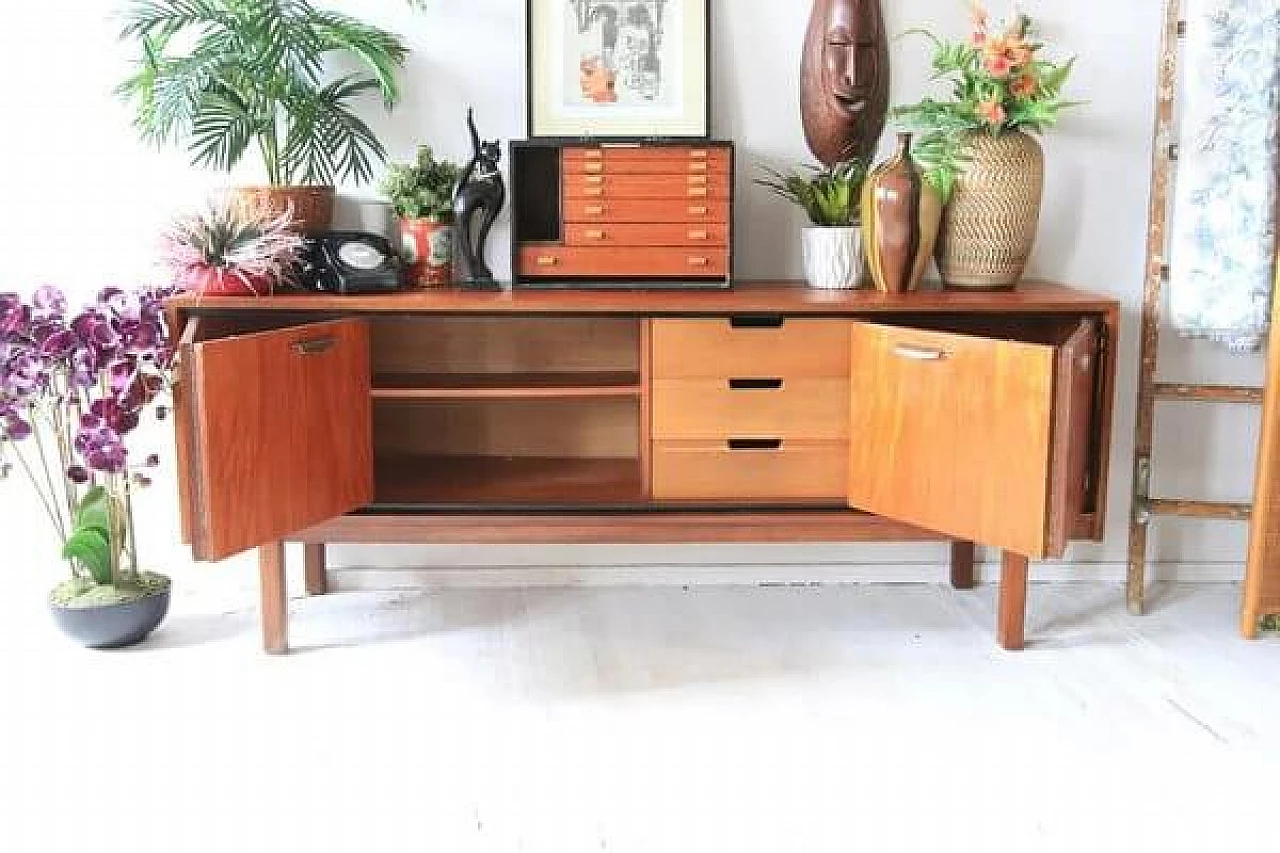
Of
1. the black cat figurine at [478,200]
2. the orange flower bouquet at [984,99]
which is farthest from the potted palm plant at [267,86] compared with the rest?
the orange flower bouquet at [984,99]

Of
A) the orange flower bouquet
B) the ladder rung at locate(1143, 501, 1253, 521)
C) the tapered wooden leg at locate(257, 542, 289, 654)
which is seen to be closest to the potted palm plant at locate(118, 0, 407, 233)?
the tapered wooden leg at locate(257, 542, 289, 654)

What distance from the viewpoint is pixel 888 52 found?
3.11 metres

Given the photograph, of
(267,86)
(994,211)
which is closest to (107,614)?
(267,86)

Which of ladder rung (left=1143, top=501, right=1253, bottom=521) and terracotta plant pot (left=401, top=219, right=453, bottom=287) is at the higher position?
terracotta plant pot (left=401, top=219, right=453, bottom=287)

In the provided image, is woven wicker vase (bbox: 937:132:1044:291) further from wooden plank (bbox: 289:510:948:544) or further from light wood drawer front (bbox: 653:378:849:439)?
wooden plank (bbox: 289:510:948:544)

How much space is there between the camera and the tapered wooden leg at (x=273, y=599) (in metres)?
2.76

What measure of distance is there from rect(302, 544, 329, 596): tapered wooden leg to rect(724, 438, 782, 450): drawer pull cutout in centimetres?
100

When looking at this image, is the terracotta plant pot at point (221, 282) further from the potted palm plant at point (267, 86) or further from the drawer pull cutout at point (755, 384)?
the drawer pull cutout at point (755, 384)

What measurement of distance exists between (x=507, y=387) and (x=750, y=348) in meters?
0.51

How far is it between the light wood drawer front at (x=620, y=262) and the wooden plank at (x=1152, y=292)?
96 centimetres

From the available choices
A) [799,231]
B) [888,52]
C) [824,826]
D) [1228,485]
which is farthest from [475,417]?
[1228,485]

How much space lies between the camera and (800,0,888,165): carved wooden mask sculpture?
3.00m

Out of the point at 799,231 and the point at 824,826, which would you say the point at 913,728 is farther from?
the point at 799,231

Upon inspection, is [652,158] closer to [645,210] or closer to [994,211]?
[645,210]
